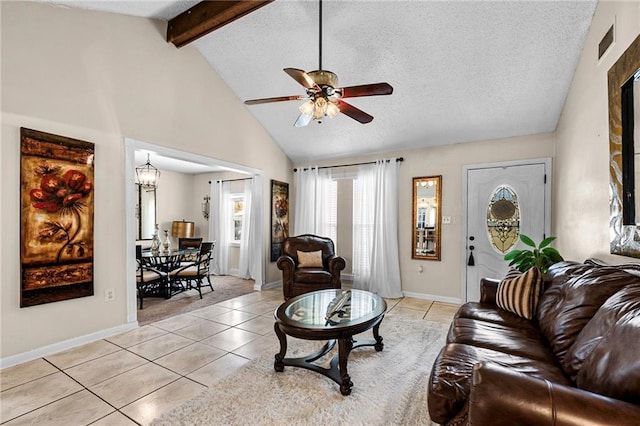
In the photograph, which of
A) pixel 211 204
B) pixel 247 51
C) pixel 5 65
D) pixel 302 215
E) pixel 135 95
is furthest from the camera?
pixel 211 204

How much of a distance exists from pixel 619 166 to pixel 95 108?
4.60 metres

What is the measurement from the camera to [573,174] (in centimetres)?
316

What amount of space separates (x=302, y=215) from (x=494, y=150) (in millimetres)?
3384

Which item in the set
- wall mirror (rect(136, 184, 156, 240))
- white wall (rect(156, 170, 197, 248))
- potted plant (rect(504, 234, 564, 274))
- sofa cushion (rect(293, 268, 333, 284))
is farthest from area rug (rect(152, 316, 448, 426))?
white wall (rect(156, 170, 197, 248))

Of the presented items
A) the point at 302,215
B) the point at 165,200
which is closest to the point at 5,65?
the point at 302,215

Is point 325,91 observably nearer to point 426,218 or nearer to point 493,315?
point 493,315

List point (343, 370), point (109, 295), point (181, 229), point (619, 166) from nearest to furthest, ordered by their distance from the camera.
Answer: point (619, 166), point (343, 370), point (109, 295), point (181, 229)

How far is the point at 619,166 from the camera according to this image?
6.75 feet

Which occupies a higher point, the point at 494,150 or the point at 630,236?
the point at 494,150

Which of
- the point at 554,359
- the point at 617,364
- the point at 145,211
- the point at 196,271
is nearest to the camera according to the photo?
the point at 617,364

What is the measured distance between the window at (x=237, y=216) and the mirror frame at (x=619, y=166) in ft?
20.2

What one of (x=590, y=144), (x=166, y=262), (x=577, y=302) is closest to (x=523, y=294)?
(x=577, y=302)

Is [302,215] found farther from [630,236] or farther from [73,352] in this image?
[630,236]

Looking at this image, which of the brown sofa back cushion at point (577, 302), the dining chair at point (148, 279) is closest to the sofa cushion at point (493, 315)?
the brown sofa back cushion at point (577, 302)
